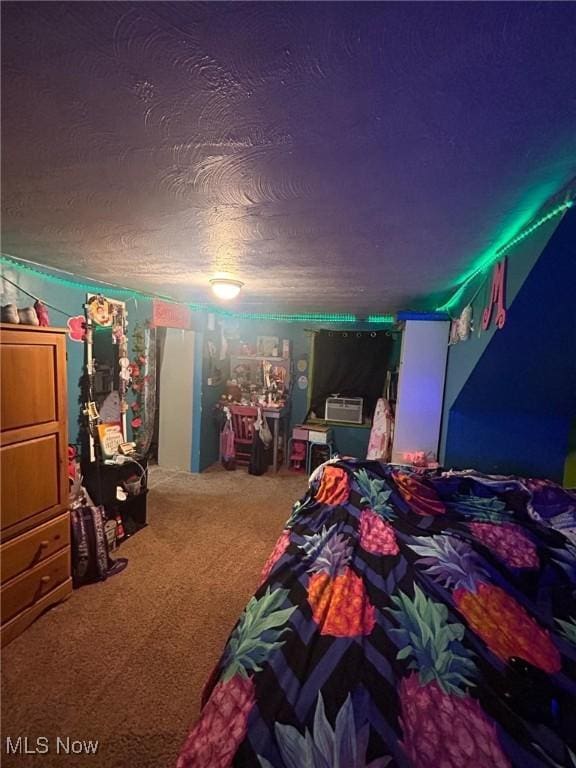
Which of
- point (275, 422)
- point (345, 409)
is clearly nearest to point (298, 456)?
point (275, 422)

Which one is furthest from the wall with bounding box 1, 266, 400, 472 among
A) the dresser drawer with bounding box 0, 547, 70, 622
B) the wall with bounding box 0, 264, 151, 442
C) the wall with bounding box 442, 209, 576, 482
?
the wall with bounding box 442, 209, 576, 482

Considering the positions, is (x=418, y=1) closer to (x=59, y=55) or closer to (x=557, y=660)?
(x=59, y=55)

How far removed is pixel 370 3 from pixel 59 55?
0.57 m

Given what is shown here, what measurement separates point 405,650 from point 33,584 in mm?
2038

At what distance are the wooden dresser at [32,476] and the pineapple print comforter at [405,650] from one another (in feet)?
4.58

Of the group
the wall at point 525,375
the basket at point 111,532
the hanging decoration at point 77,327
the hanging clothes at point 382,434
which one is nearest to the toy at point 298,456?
the hanging clothes at point 382,434

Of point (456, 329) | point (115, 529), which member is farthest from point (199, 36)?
point (115, 529)

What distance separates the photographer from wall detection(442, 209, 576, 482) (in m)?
1.49

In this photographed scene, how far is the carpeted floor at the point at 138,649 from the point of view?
1476mm

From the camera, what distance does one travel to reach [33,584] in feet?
6.68

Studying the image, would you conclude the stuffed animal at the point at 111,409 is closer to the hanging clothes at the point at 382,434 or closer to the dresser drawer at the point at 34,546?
the dresser drawer at the point at 34,546

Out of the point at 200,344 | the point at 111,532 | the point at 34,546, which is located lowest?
the point at 111,532

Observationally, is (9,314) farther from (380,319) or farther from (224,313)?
(380,319)

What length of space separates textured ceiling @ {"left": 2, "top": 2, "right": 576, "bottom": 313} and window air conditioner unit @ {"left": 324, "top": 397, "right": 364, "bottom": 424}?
A: 338 centimetres
